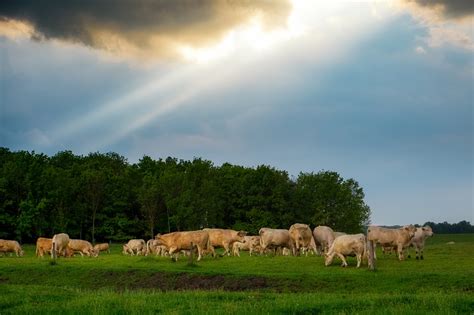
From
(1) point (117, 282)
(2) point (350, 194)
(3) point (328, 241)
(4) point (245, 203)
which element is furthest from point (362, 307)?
(2) point (350, 194)

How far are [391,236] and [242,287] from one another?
1624 cm

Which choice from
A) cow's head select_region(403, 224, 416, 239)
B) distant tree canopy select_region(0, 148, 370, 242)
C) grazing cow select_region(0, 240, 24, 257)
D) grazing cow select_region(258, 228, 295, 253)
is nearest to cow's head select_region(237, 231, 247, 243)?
grazing cow select_region(258, 228, 295, 253)

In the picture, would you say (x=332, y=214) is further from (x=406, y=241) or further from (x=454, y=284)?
(x=454, y=284)

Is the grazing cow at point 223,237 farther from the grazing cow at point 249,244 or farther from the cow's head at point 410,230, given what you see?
the cow's head at point 410,230

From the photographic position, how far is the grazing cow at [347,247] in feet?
119

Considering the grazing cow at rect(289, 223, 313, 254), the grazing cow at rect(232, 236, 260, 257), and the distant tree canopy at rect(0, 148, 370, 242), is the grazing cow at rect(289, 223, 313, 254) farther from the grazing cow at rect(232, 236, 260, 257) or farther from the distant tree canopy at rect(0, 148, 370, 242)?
the distant tree canopy at rect(0, 148, 370, 242)

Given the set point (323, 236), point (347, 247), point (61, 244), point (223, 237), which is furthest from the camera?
point (61, 244)

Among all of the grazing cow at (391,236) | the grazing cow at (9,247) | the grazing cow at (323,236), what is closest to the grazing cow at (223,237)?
the grazing cow at (323,236)

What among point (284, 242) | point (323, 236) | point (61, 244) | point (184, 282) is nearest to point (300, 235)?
point (284, 242)

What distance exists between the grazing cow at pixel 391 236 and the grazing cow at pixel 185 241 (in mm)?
12993

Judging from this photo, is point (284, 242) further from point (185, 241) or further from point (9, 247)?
point (9, 247)

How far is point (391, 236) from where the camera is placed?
141 ft

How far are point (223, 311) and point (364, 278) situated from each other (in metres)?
13.9

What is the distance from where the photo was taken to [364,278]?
3025 cm
